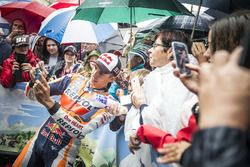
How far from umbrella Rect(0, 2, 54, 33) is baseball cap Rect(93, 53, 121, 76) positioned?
377 centimetres

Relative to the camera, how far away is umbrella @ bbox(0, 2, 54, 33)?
7895 mm

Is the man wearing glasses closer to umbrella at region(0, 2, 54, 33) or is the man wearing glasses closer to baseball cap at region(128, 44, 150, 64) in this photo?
baseball cap at region(128, 44, 150, 64)

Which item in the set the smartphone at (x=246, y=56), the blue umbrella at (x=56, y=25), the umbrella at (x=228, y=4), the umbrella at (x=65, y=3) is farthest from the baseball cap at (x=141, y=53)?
the umbrella at (x=65, y=3)

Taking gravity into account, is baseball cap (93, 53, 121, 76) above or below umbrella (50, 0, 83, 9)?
above

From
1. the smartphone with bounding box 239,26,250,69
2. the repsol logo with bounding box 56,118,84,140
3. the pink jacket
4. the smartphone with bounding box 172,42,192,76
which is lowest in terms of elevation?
the repsol logo with bounding box 56,118,84,140

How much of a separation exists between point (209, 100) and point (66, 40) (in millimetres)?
5545

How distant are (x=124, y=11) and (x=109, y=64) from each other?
190 cm

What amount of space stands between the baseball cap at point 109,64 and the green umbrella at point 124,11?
0.56 metres

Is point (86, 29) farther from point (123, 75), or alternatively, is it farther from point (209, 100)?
point (209, 100)

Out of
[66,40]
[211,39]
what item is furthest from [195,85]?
[66,40]

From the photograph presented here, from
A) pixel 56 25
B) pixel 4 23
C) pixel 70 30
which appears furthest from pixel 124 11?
pixel 4 23

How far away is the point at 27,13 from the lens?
7969 millimetres

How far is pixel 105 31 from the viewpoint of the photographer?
7191 millimetres

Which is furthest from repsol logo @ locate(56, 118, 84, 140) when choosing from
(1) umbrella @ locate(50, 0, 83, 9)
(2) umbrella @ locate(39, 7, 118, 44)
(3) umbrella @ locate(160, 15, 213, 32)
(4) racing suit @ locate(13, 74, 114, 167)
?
(1) umbrella @ locate(50, 0, 83, 9)
